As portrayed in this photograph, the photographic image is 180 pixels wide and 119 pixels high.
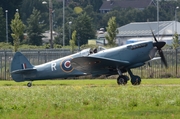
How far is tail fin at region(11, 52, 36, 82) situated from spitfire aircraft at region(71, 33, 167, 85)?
267 cm

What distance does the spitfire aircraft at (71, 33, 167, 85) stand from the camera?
28.1 meters

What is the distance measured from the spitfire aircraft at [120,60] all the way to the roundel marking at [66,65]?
49 centimetres

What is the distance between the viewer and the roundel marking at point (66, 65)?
29.0 metres

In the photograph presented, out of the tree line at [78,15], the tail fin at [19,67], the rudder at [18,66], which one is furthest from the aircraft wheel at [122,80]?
the tree line at [78,15]

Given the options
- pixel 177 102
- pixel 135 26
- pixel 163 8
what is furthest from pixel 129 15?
pixel 177 102

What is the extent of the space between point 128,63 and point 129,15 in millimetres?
104556

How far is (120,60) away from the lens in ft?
Result: 93.4

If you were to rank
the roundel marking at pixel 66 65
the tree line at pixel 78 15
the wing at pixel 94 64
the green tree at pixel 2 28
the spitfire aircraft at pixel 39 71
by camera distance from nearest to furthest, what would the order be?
the wing at pixel 94 64 → the roundel marking at pixel 66 65 → the spitfire aircraft at pixel 39 71 → the green tree at pixel 2 28 → the tree line at pixel 78 15

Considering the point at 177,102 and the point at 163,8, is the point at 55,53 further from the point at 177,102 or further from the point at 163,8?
the point at 163,8

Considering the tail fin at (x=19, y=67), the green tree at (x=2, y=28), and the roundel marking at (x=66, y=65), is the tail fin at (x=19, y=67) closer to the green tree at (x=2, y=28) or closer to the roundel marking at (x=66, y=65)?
the roundel marking at (x=66, y=65)

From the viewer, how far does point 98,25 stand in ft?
439

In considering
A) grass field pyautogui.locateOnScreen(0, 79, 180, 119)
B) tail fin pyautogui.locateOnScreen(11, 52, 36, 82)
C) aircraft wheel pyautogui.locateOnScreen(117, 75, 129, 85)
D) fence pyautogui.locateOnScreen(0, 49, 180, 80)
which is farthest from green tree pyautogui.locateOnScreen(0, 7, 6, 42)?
grass field pyautogui.locateOnScreen(0, 79, 180, 119)

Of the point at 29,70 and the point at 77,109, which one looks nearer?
the point at 77,109

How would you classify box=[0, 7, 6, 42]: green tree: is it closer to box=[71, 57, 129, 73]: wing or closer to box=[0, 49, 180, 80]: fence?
box=[0, 49, 180, 80]: fence
